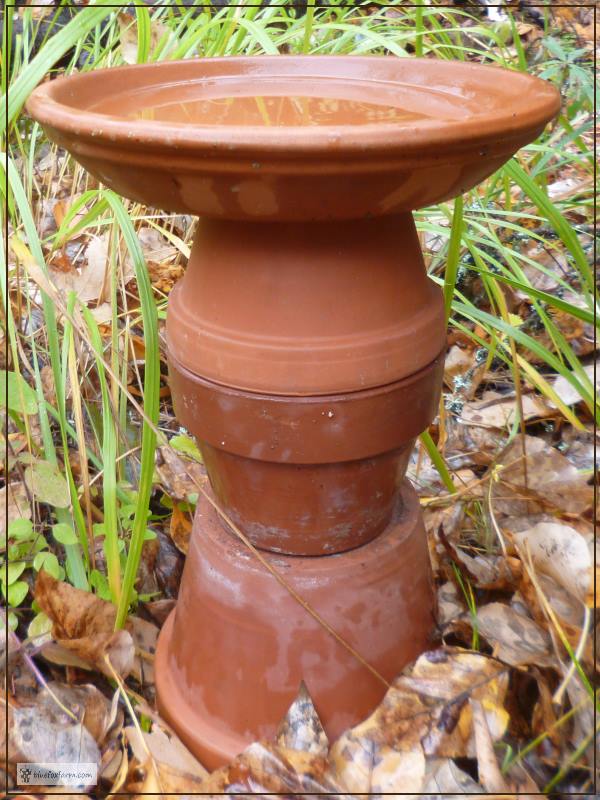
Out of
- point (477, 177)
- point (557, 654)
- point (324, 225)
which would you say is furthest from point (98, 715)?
point (477, 177)

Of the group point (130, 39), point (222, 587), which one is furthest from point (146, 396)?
point (130, 39)

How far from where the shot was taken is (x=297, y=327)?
0.79m

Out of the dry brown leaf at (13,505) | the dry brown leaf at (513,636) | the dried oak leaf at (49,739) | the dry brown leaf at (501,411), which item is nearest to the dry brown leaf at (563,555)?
the dry brown leaf at (513,636)

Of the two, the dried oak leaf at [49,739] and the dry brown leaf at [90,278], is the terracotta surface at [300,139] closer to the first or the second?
the dry brown leaf at [90,278]

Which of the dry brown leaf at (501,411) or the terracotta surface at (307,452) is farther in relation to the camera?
the dry brown leaf at (501,411)

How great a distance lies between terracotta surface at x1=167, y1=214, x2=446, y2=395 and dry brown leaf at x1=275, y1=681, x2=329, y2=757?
1.34 ft

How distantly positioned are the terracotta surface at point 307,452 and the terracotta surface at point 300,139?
0.68 ft

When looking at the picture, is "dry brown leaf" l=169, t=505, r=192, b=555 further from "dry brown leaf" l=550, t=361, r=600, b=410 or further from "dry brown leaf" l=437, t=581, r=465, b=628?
"dry brown leaf" l=550, t=361, r=600, b=410

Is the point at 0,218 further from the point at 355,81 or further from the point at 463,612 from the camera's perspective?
the point at 463,612

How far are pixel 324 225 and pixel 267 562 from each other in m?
0.41

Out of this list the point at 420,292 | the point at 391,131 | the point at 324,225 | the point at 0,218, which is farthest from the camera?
the point at 0,218

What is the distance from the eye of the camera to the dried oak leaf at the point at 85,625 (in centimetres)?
103

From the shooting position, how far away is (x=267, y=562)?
3.00 feet

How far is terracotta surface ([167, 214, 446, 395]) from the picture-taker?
0.77 m
